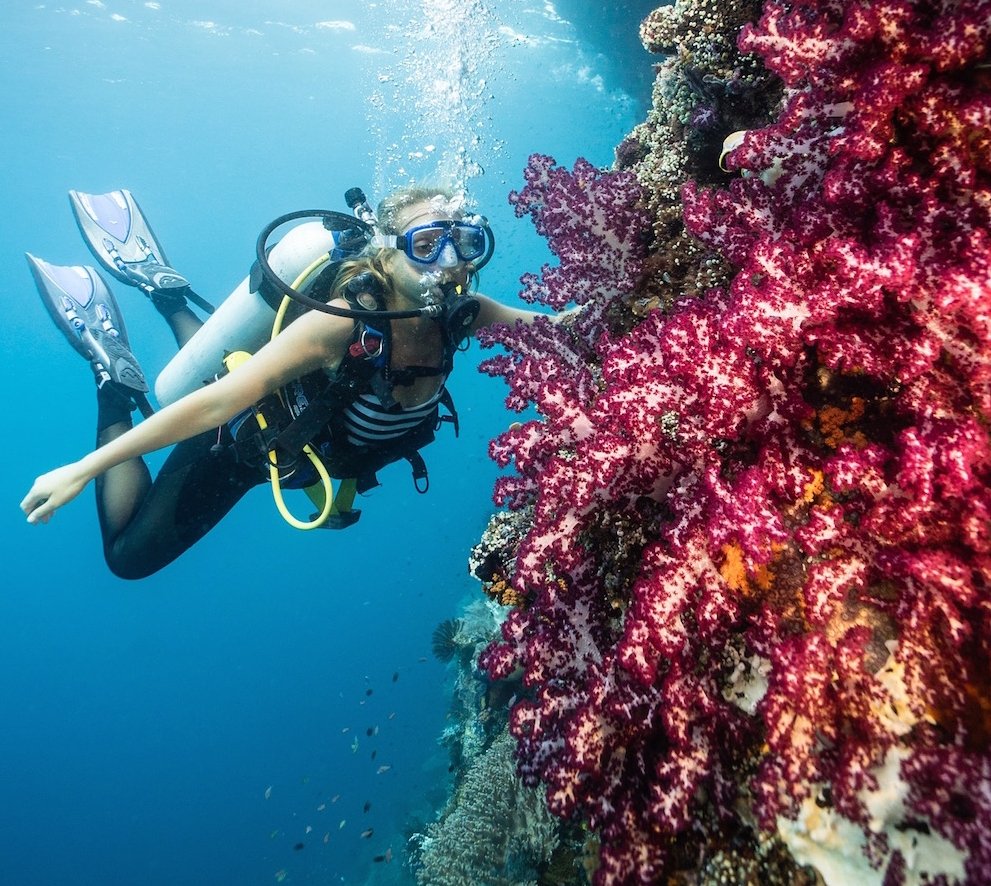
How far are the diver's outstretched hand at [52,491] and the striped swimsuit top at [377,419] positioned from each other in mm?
1989

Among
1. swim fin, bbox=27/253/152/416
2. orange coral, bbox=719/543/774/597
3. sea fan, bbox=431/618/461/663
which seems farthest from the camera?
sea fan, bbox=431/618/461/663

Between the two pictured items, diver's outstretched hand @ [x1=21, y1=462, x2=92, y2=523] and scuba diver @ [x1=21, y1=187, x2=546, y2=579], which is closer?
diver's outstretched hand @ [x1=21, y1=462, x2=92, y2=523]

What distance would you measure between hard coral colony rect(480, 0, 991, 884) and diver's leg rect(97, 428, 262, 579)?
4633mm

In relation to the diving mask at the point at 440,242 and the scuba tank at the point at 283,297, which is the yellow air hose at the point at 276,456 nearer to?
the scuba tank at the point at 283,297

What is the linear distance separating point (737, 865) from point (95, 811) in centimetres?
6983

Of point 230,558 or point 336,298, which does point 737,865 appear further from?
point 230,558

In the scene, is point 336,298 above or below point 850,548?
above

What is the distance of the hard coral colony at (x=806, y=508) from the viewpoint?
1404mm

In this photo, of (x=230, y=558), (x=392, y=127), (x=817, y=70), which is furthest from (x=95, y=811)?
(x=392, y=127)

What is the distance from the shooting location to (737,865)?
178cm

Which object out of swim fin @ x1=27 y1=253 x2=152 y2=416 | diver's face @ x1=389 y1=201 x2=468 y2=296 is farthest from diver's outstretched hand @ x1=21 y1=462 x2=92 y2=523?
swim fin @ x1=27 y1=253 x2=152 y2=416

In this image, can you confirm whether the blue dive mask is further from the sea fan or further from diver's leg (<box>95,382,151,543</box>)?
the sea fan

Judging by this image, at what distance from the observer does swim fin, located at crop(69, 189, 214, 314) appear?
809 centimetres

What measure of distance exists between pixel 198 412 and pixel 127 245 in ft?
23.0
